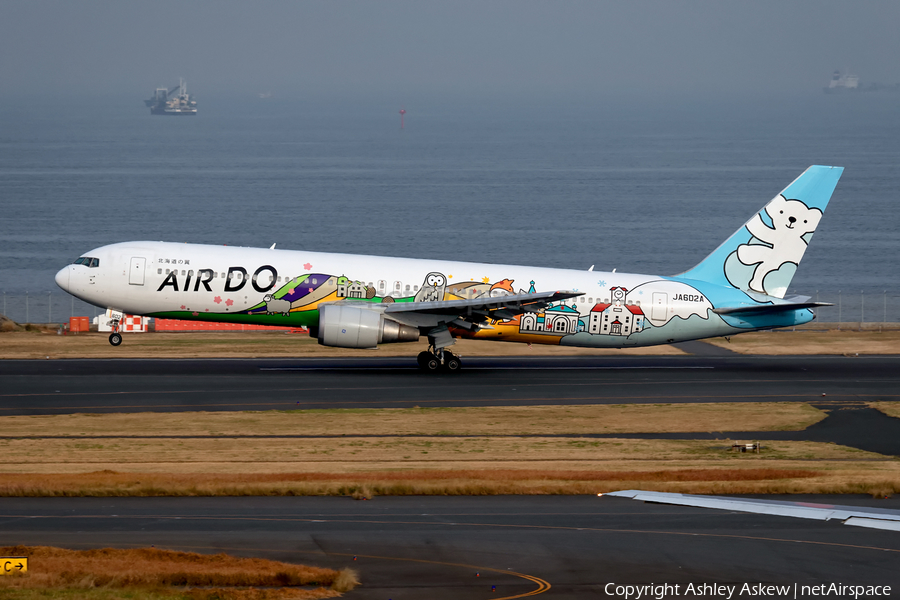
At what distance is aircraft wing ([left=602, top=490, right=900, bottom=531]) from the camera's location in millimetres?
14977

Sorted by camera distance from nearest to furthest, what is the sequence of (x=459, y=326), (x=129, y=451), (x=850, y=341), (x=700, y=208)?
(x=129, y=451), (x=459, y=326), (x=850, y=341), (x=700, y=208)

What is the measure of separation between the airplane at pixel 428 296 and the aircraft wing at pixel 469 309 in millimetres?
54

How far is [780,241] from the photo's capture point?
1941 inches

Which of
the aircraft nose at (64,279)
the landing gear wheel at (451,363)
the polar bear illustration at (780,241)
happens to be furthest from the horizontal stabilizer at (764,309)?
the aircraft nose at (64,279)

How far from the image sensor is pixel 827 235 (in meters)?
138

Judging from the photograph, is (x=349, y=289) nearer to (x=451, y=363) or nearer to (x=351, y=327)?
(x=351, y=327)

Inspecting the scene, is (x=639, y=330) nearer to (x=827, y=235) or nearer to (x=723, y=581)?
(x=723, y=581)

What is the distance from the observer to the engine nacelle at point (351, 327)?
43625 millimetres

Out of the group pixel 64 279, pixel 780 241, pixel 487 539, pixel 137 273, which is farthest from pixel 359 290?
pixel 487 539

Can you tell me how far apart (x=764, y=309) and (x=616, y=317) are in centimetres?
661

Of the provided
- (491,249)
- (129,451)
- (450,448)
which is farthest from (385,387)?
(491,249)

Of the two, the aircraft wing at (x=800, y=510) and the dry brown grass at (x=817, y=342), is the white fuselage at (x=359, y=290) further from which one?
the aircraft wing at (x=800, y=510)

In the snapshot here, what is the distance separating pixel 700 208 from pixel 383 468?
139 m

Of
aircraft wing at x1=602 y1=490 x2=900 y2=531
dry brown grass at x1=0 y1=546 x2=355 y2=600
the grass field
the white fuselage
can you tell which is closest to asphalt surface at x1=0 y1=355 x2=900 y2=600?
dry brown grass at x1=0 y1=546 x2=355 y2=600
